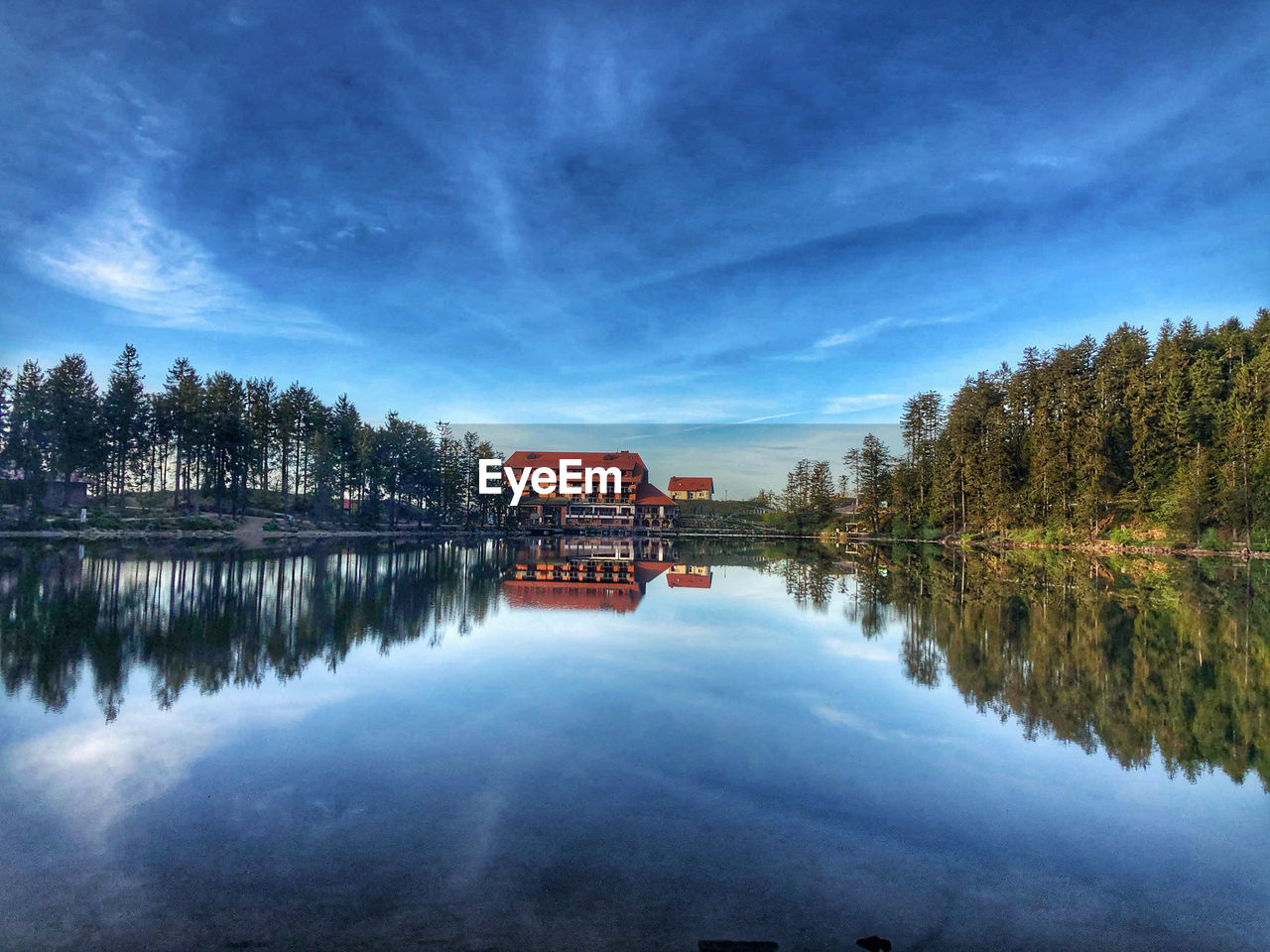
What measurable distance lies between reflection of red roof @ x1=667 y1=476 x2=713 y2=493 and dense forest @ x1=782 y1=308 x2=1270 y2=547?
31.3 metres

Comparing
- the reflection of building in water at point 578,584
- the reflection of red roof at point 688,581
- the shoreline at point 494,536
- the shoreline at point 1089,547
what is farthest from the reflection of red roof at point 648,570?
the shoreline at point 1089,547

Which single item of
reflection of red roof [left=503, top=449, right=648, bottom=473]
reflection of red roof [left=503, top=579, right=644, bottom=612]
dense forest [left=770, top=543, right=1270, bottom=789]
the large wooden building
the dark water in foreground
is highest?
reflection of red roof [left=503, top=449, right=648, bottom=473]

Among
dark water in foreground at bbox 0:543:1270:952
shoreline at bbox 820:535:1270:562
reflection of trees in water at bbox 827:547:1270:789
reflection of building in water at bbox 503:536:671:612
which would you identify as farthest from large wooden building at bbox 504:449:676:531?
dark water in foreground at bbox 0:543:1270:952

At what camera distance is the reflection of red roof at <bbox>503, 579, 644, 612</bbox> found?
51.9 feet

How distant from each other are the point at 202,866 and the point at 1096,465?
53879 mm

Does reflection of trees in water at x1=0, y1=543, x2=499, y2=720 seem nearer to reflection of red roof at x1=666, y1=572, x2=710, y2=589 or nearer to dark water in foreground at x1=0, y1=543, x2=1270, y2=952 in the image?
dark water in foreground at x1=0, y1=543, x2=1270, y2=952

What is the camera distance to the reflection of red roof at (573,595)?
15812mm

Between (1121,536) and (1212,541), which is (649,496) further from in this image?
(1212,541)

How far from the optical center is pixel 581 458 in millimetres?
83438

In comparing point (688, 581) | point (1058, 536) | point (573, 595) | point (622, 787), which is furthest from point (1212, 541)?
point (622, 787)

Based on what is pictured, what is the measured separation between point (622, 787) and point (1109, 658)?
8.16 m

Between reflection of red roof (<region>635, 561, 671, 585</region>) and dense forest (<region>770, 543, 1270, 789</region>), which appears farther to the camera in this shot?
reflection of red roof (<region>635, 561, 671, 585</region>)

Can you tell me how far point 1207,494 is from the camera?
39406mm

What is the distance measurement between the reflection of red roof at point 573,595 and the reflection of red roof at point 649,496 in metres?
53.2
